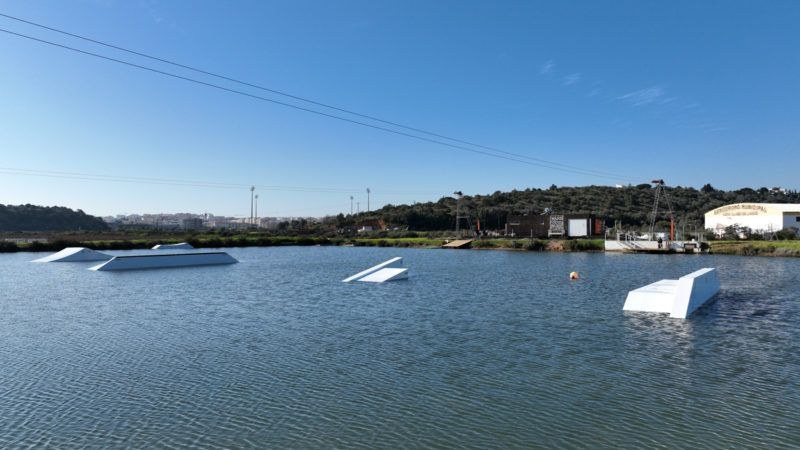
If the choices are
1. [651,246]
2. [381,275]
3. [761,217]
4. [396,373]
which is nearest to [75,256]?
[381,275]

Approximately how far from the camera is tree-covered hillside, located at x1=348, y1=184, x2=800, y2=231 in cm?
10638

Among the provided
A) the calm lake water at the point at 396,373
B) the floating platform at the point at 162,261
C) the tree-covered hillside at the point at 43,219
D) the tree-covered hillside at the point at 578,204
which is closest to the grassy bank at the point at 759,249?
the calm lake water at the point at 396,373

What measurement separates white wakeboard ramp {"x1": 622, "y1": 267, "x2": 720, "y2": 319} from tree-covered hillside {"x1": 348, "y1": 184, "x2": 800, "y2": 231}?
79340mm

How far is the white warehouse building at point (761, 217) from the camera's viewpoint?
6084 cm

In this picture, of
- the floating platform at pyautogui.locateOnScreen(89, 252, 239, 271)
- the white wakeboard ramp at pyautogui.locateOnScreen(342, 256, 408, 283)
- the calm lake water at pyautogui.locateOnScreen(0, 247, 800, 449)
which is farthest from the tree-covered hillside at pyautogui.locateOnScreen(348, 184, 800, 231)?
the calm lake water at pyautogui.locateOnScreen(0, 247, 800, 449)

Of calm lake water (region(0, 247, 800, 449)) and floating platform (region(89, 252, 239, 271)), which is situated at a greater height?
floating platform (region(89, 252, 239, 271))

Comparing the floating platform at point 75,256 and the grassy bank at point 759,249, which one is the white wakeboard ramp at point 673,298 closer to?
the grassy bank at point 759,249

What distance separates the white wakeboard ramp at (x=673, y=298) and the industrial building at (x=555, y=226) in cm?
5458

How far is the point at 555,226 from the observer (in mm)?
77312

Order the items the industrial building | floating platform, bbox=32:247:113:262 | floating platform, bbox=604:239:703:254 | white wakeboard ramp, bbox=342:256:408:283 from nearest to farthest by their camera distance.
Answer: white wakeboard ramp, bbox=342:256:408:283 → floating platform, bbox=32:247:113:262 → floating platform, bbox=604:239:703:254 → the industrial building

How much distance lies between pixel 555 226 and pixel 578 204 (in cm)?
4766

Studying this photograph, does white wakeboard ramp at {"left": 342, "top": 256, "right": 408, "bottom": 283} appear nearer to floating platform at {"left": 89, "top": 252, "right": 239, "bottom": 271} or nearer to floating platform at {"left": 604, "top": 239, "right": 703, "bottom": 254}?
floating platform at {"left": 89, "top": 252, "right": 239, "bottom": 271}

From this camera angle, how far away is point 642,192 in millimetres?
131375

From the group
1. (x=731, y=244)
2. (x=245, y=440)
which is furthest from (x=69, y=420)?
(x=731, y=244)
